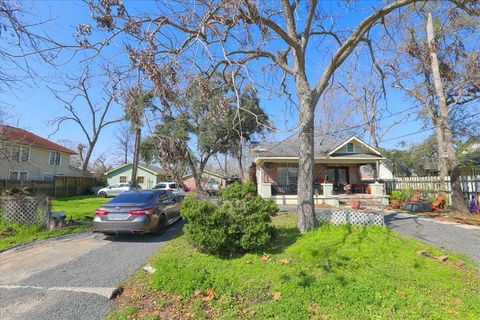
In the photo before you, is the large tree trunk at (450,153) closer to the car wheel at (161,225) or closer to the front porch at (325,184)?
the front porch at (325,184)

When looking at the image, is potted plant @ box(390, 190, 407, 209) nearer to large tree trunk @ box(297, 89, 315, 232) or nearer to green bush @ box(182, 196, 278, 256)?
large tree trunk @ box(297, 89, 315, 232)

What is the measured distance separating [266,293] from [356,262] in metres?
2.13

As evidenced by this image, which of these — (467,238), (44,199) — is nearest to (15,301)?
(44,199)

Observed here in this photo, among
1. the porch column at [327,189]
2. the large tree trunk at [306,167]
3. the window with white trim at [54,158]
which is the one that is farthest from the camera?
the window with white trim at [54,158]

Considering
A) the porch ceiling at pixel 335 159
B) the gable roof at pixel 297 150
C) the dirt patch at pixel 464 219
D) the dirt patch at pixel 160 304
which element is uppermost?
the gable roof at pixel 297 150

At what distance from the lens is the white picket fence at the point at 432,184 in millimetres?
14344

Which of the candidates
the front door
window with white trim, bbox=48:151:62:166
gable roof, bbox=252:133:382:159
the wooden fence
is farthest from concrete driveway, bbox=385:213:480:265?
window with white trim, bbox=48:151:62:166

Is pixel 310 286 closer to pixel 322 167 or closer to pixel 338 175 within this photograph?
pixel 322 167

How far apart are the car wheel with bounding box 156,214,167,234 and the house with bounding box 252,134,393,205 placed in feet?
32.6

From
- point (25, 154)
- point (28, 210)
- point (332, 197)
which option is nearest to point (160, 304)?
point (28, 210)

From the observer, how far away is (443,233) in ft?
30.5

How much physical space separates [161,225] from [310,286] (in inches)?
237

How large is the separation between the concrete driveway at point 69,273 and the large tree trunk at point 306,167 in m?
4.00

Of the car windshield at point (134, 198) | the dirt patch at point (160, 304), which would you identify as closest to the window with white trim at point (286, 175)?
the car windshield at point (134, 198)
